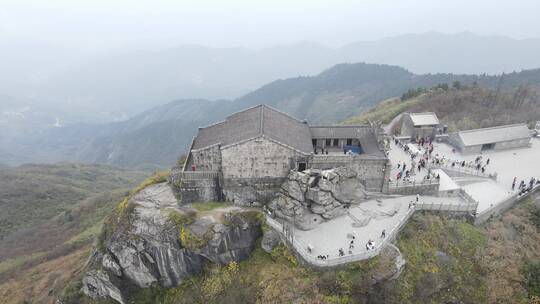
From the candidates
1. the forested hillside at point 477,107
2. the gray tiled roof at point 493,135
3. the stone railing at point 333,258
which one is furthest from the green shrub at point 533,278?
the forested hillside at point 477,107

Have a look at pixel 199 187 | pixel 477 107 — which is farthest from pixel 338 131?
pixel 477 107

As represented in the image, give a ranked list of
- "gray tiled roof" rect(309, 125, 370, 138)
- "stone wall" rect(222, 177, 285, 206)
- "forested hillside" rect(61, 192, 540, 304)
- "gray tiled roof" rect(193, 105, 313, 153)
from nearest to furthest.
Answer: "forested hillside" rect(61, 192, 540, 304) < "gray tiled roof" rect(193, 105, 313, 153) < "stone wall" rect(222, 177, 285, 206) < "gray tiled roof" rect(309, 125, 370, 138)

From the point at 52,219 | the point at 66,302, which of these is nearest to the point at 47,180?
the point at 52,219

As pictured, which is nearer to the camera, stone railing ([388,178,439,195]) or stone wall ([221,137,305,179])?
stone wall ([221,137,305,179])

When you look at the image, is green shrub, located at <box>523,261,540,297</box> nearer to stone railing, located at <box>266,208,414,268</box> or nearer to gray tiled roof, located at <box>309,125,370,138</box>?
stone railing, located at <box>266,208,414,268</box>

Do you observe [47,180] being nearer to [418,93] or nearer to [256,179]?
[256,179]

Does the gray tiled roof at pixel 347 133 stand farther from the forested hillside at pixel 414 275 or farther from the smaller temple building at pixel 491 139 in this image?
the smaller temple building at pixel 491 139

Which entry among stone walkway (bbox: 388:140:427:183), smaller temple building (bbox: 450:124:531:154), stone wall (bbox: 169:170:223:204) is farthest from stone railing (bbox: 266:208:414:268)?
smaller temple building (bbox: 450:124:531:154)
